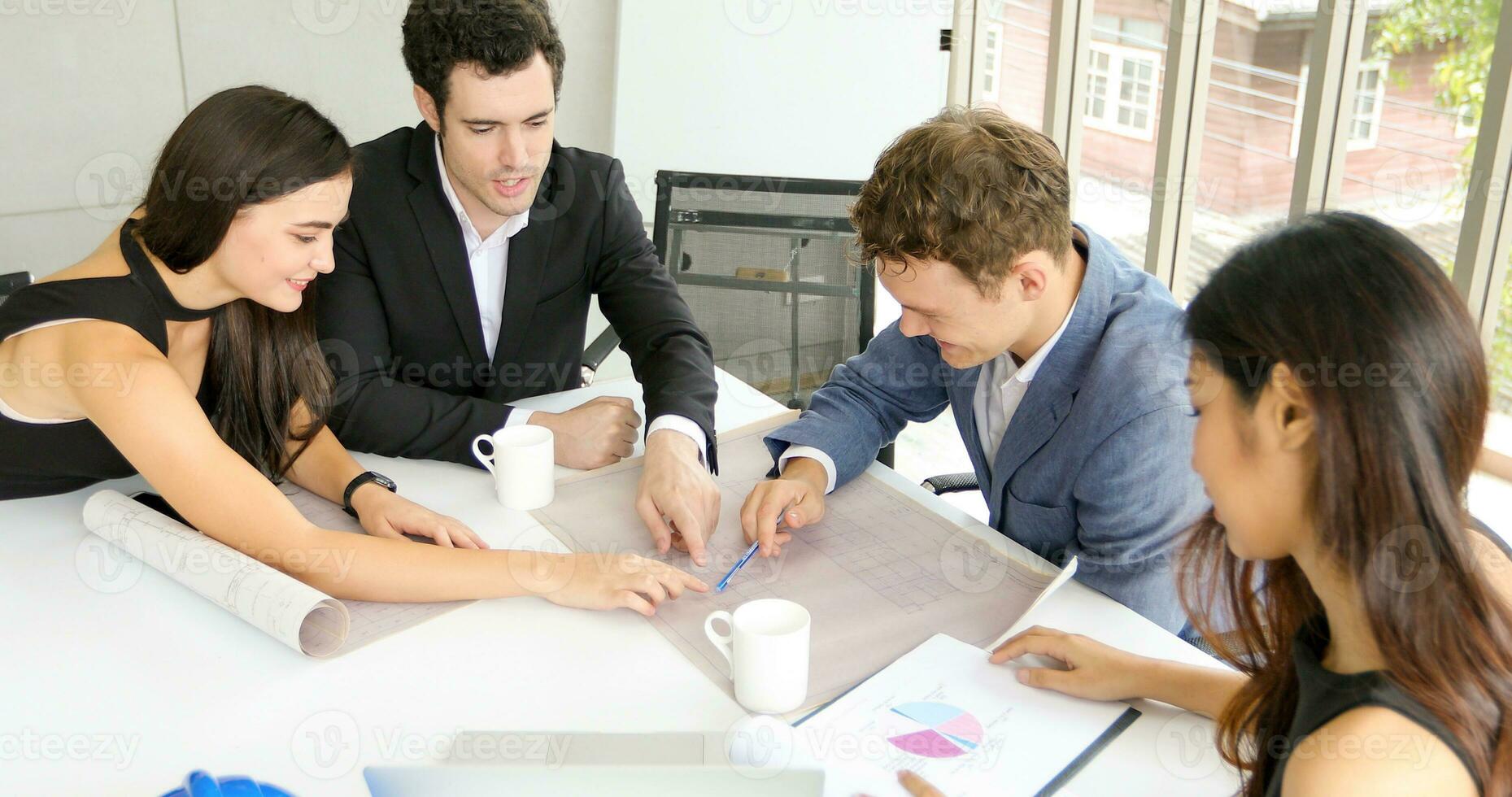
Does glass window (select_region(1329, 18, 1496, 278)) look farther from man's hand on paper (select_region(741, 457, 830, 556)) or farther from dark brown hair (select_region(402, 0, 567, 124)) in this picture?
dark brown hair (select_region(402, 0, 567, 124))

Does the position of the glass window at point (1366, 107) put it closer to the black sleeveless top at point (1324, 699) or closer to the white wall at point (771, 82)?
the white wall at point (771, 82)

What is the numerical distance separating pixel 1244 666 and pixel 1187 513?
33cm

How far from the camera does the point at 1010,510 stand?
147 cm

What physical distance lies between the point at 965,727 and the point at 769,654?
197mm

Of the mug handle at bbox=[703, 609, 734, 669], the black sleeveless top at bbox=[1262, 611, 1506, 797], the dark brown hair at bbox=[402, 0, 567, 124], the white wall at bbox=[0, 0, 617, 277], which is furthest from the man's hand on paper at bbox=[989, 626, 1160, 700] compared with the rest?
the white wall at bbox=[0, 0, 617, 277]

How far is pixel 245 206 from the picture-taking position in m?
1.41

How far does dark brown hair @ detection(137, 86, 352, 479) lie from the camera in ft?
4.56

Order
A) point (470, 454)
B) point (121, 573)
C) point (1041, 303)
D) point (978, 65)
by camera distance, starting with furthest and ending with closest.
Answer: point (978, 65), point (470, 454), point (1041, 303), point (121, 573)

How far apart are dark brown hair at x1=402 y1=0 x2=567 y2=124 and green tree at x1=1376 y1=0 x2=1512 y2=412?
1900 millimetres

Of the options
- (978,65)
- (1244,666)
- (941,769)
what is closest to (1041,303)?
(1244,666)

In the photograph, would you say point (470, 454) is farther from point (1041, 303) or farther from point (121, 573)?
point (1041, 303)

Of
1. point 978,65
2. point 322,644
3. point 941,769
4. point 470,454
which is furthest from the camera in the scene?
point 978,65

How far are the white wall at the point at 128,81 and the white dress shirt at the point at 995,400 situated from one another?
2276 millimetres

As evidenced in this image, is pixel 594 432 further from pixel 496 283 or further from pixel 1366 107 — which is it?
pixel 1366 107
